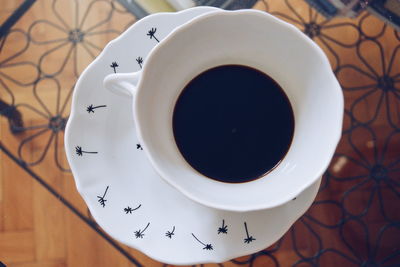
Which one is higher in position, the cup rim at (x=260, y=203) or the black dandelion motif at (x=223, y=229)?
the cup rim at (x=260, y=203)

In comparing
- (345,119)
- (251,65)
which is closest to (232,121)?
(251,65)

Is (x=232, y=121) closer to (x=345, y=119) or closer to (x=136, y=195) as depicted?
(x=136, y=195)

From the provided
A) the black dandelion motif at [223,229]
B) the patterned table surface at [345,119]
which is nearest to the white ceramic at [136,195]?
the black dandelion motif at [223,229]

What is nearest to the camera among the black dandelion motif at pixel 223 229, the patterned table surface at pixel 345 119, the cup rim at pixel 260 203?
the cup rim at pixel 260 203

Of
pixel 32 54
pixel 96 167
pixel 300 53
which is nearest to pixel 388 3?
pixel 300 53

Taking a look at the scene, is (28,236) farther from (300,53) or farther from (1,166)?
(300,53)

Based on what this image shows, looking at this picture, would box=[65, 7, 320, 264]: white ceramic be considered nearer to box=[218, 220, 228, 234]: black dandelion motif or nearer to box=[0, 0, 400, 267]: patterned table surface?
box=[218, 220, 228, 234]: black dandelion motif

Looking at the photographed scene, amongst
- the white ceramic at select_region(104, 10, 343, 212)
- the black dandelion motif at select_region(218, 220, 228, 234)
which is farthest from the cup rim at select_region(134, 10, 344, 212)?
the black dandelion motif at select_region(218, 220, 228, 234)

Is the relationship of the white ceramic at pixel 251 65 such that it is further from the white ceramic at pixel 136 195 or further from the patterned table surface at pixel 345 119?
the patterned table surface at pixel 345 119
